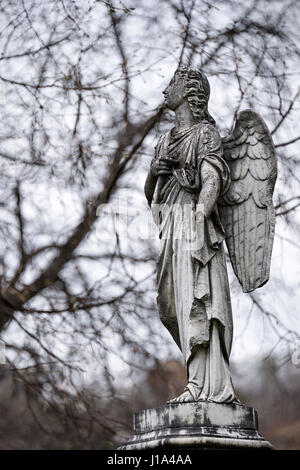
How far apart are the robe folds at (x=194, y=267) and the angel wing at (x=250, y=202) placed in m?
0.17

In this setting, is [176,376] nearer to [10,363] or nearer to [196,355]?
[10,363]

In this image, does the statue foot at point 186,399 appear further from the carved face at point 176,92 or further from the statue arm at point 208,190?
the carved face at point 176,92

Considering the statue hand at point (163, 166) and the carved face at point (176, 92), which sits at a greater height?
the carved face at point (176, 92)

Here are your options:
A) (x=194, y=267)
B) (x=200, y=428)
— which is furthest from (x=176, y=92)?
(x=200, y=428)

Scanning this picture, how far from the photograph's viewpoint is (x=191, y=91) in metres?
6.18

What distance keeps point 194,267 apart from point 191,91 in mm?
1199

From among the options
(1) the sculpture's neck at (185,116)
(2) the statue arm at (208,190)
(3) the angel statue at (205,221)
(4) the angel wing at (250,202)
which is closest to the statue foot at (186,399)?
(3) the angel statue at (205,221)

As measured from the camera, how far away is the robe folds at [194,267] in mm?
5598

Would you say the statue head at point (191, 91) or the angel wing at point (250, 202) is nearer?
the angel wing at point (250, 202)

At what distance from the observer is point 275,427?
12594 millimetres

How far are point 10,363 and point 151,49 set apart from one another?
160 inches

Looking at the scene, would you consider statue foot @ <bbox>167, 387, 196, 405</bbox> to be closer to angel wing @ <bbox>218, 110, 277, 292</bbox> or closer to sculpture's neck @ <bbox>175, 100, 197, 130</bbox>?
angel wing @ <bbox>218, 110, 277, 292</bbox>

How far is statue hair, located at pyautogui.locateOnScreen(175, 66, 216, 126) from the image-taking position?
6180mm

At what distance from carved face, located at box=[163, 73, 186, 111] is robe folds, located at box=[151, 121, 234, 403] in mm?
210
